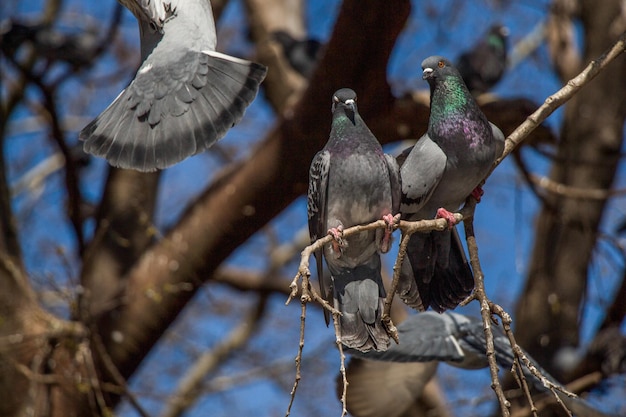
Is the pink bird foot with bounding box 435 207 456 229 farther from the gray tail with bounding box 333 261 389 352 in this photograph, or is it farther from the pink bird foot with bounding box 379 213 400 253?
the gray tail with bounding box 333 261 389 352

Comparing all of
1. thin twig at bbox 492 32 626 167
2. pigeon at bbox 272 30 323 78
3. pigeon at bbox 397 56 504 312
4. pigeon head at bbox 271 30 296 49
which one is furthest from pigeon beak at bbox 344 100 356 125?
pigeon head at bbox 271 30 296 49

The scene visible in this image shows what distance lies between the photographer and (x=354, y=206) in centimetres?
252

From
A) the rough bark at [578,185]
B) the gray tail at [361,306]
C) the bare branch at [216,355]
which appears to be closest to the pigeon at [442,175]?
the gray tail at [361,306]

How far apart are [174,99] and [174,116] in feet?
0.24

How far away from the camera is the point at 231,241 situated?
17.1 feet

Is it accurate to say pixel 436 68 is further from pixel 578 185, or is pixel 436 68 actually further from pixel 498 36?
pixel 498 36

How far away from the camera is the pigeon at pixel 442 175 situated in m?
2.49

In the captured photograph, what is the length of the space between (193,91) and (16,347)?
11.0ft

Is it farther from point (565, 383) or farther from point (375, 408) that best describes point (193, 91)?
point (565, 383)

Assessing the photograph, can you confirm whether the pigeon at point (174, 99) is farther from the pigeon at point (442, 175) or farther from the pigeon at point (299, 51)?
the pigeon at point (299, 51)

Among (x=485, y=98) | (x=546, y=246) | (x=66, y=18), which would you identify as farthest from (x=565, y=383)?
(x=66, y=18)

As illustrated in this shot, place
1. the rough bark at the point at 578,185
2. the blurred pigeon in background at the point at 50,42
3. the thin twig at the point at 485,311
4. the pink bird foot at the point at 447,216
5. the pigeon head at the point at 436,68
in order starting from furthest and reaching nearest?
1. the blurred pigeon in background at the point at 50,42
2. the rough bark at the point at 578,185
3. the pigeon head at the point at 436,68
4. the pink bird foot at the point at 447,216
5. the thin twig at the point at 485,311

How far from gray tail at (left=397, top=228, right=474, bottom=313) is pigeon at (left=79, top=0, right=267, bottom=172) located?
2.41ft

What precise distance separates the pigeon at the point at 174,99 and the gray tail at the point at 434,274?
74cm
